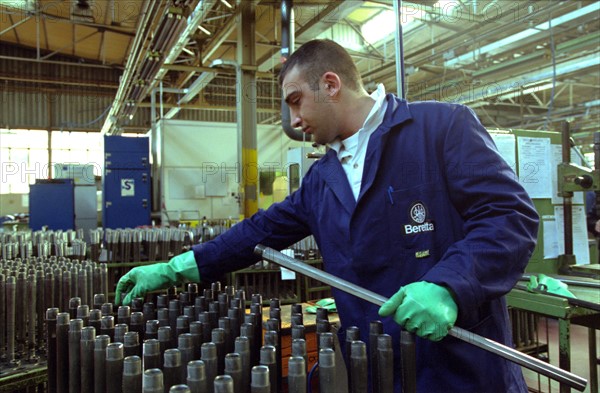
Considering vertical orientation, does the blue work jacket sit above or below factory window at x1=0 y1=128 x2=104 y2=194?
below

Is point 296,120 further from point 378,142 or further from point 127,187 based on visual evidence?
point 127,187

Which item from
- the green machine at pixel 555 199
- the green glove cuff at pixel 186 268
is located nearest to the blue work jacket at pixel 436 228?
the green glove cuff at pixel 186 268

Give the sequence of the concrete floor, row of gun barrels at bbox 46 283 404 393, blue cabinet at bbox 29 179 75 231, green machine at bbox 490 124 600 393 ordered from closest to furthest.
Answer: row of gun barrels at bbox 46 283 404 393, green machine at bbox 490 124 600 393, the concrete floor, blue cabinet at bbox 29 179 75 231

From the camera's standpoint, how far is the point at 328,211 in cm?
115

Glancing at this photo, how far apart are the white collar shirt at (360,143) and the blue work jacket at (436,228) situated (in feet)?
0.10

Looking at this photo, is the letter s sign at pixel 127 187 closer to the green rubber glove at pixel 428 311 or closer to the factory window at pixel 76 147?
the factory window at pixel 76 147

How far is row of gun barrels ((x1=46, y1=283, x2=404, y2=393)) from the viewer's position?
65 cm

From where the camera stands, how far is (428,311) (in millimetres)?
802

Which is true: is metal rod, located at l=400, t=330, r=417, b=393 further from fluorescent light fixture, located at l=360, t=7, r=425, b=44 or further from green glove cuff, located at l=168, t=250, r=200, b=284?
fluorescent light fixture, located at l=360, t=7, r=425, b=44

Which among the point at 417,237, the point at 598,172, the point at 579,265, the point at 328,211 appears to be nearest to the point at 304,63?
the point at 328,211

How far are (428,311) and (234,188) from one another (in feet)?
18.7

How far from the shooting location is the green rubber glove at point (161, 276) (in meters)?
1.26

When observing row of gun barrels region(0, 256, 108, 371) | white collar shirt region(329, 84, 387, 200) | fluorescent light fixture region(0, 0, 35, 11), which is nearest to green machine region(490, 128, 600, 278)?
white collar shirt region(329, 84, 387, 200)

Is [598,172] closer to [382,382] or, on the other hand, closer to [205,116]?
[382,382]
